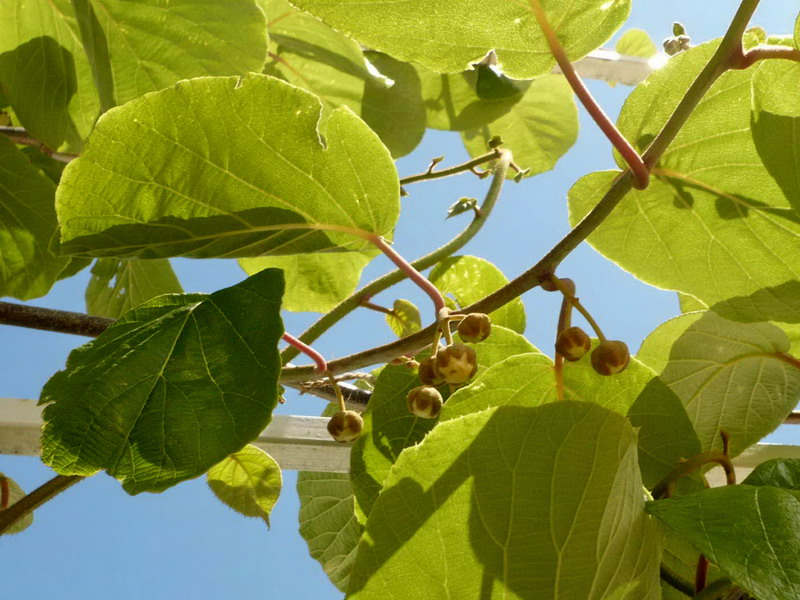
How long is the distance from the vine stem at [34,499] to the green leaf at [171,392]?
151mm

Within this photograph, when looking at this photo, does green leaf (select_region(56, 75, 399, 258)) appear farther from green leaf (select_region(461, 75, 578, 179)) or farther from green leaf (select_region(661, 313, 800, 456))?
green leaf (select_region(461, 75, 578, 179))

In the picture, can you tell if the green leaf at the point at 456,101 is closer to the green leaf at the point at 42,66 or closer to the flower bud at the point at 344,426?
the green leaf at the point at 42,66

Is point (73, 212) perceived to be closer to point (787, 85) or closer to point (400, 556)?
point (400, 556)

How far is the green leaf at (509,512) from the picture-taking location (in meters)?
0.38

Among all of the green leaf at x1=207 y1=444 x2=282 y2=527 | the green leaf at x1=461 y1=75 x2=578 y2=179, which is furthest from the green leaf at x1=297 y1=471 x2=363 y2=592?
the green leaf at x1=461 y1=75 x2=578 y2=179

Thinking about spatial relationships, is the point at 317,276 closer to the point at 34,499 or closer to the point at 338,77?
the point at 338,77

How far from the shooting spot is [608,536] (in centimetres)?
40

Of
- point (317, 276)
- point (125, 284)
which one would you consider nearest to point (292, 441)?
point (317, 276)

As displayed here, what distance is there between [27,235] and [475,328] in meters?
0.59

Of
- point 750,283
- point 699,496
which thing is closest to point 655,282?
point 750,283

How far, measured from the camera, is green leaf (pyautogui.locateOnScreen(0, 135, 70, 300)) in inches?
32.6

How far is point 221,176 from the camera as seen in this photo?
0.50 metres

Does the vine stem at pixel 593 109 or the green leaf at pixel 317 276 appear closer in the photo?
the vine stem at pixel 593 109

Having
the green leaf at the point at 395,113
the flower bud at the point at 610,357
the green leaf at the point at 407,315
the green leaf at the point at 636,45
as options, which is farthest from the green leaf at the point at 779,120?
the green leaf at the point at 636,45
